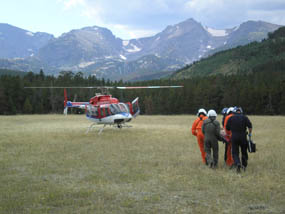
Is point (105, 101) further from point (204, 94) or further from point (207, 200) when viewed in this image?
point (204, 94)

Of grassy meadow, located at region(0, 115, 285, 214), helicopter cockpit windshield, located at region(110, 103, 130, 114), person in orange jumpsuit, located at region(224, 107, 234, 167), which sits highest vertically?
helicopter cockpit windshield, located at region(110, 103, 130, 114)

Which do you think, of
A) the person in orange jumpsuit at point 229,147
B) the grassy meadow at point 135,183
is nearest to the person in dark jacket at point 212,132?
the person in orange jumpsuit at point 229,147

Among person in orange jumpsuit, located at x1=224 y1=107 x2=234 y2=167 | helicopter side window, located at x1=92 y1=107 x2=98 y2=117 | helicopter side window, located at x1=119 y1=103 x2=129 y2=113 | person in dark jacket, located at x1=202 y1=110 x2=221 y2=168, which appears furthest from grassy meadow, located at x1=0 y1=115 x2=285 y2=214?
helicopter side window, located at x1=92 y1=107 x2=98 y2=117

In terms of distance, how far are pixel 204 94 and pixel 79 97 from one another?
31364 mm

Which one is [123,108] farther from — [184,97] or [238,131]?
[184,97]

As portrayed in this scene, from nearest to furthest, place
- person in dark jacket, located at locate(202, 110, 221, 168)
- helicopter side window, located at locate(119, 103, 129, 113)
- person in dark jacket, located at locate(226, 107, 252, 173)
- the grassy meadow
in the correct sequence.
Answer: the grassy meadow < person in dark jacket, located at locate(226, 107, 252, 173) < person in dark jacket, located at locate(202, 110, 221, 168) < helicopter side window, located at locate(119, 103, 129, 113)

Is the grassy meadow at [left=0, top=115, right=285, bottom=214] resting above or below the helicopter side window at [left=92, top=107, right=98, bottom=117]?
below

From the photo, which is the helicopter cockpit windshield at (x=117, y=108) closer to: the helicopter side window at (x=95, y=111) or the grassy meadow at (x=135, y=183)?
the helicopter side window at (x=95, y=111)

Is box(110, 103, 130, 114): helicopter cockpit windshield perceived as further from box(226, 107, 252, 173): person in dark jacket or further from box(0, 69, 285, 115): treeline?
box(0, 69, 285, 115): treeline

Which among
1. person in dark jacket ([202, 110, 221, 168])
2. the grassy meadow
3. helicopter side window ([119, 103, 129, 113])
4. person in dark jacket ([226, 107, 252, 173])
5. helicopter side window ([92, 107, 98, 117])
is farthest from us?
helicopter side window ([92, 107, 98, 117])

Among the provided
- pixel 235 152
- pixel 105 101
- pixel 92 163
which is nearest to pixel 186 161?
pixel 235 152

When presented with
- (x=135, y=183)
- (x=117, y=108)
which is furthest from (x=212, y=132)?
(x=117, y=108)

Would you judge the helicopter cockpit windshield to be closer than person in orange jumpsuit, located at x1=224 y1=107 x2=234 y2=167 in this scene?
No

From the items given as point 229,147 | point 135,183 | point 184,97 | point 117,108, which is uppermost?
point 184,97
